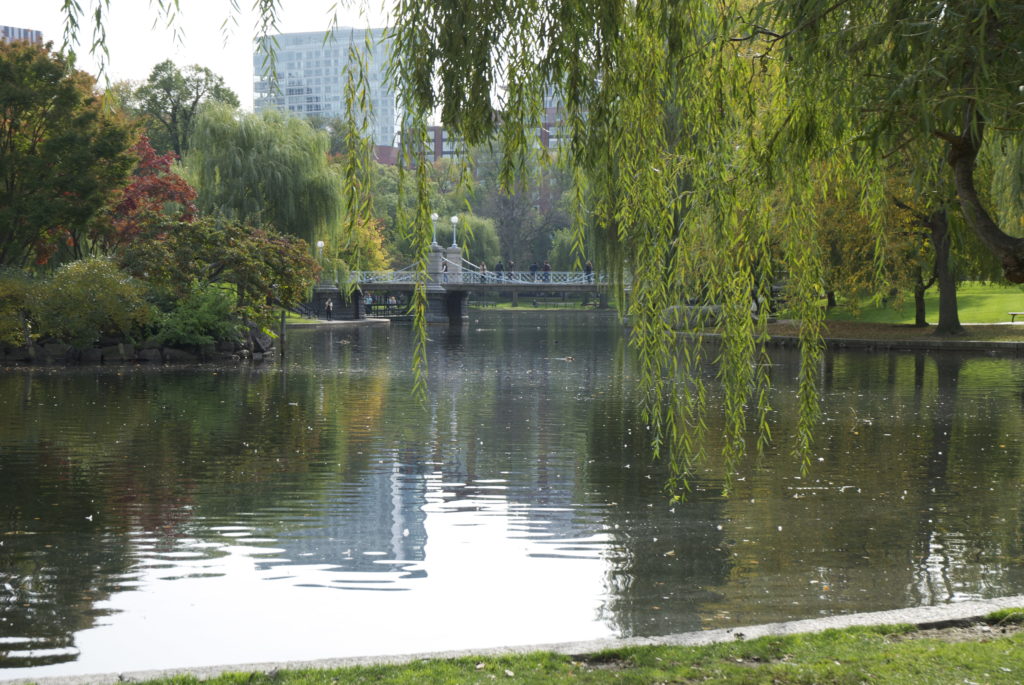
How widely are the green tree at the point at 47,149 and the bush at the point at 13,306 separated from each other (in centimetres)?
240

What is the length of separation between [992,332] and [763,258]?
3699 cm

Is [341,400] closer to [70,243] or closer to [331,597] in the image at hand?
[331,597]

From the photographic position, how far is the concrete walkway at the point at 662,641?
550 centimetres

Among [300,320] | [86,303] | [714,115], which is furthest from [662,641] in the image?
[300,320]

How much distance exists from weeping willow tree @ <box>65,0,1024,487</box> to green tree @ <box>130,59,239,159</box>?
59523 millimetres

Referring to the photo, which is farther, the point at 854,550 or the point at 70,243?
the point at 70,243

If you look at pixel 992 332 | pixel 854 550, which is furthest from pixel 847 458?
pixel 992 332

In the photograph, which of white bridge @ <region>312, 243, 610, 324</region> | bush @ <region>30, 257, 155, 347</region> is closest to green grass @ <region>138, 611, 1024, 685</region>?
bush @ <region>30, 257, 155, 347</region>

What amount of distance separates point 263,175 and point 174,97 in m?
20.2

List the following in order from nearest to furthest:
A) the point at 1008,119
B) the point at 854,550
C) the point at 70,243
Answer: the point at 1008,119 < the point at 854,550 < the point at 70,243

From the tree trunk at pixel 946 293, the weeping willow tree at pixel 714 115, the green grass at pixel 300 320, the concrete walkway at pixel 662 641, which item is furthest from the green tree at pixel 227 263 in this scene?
the concrete walkway at pixel 662 641

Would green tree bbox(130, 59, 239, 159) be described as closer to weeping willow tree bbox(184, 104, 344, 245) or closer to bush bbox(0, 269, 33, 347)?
weeping willow tree bbox(184, 104, 344, 245)

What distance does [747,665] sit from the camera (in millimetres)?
5621

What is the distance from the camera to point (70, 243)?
37188 mm
